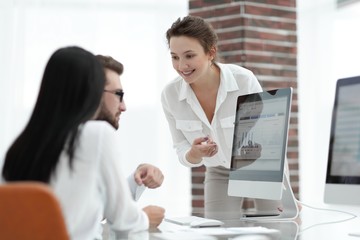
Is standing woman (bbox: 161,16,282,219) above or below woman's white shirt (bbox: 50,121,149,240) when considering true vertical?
above

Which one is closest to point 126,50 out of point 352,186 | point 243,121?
point 243,121

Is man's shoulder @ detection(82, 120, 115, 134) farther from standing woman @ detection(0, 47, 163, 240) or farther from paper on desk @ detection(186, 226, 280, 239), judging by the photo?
paper on desk @ detection(186, 226, 280, 239)

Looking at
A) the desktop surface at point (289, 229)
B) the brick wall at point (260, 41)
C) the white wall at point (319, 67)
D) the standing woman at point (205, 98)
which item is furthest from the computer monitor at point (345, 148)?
the white wall at point (319, 67)

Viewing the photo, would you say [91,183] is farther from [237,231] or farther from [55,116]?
[237,231]

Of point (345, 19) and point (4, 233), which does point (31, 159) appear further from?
point (345, 19)

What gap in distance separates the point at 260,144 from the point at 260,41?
5.72 ft

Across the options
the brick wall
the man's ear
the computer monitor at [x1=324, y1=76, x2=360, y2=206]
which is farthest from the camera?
the brick wall

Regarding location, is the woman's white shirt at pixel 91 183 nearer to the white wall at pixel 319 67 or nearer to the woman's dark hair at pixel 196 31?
the woman's dark hair at pixel 196 31

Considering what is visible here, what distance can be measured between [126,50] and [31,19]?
786mm

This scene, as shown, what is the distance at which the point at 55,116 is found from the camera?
1.60 meters

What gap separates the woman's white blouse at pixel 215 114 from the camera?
3096 millimetres

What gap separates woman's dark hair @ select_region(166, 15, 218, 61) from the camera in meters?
3.10

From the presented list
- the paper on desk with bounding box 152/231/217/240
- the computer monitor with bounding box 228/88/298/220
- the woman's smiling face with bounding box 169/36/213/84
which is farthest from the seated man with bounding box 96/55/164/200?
the woman's smiling face with bounding box 169/36/213/84

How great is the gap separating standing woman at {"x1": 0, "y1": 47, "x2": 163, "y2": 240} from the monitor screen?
0.90 metres
